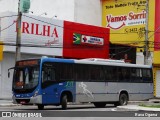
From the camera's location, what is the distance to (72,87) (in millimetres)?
26766

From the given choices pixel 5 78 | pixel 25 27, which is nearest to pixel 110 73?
pixel 5 78

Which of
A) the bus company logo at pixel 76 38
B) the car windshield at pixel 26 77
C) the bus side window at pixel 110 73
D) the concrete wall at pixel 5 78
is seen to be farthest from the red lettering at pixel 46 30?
the car windshield at pixel 26 77

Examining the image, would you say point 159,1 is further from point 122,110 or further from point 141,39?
point 122,110

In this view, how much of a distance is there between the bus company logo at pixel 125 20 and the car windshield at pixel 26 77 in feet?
92.1

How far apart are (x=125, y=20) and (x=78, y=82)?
27.2m

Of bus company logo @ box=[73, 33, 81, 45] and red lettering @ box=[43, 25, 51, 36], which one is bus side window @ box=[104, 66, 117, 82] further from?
bus company logo @ box=[73, 33, 81, 45]

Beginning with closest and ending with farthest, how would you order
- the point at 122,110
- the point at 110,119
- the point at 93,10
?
1. the point at 110,119
2. the point at 122,110
3. the point at 93,10

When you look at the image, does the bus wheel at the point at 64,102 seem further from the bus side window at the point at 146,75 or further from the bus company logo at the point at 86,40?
the bus company logo at the point at 86,40

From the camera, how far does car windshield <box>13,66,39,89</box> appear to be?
24.9 metres

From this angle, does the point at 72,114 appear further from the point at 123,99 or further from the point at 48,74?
the point at 123,99

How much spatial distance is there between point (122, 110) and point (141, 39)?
27050 millimetres

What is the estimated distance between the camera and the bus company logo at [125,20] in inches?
2025

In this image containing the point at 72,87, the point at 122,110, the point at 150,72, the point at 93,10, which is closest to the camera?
the point at 122,110

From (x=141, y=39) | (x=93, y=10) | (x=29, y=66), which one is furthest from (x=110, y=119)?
(x=93, y=10)
